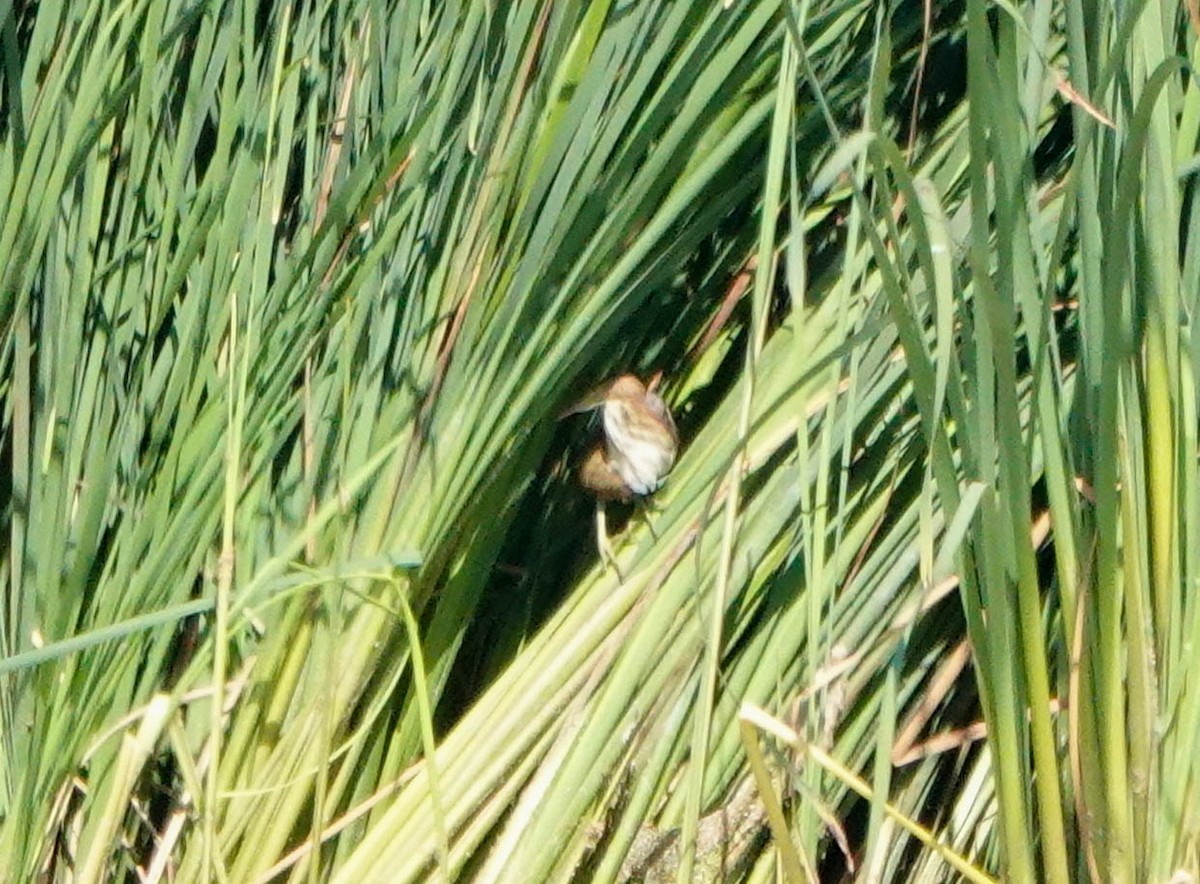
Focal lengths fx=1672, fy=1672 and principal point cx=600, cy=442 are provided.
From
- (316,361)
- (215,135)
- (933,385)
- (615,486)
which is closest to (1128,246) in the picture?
(933,385)

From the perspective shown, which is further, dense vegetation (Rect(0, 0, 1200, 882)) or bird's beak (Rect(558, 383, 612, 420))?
bird's beak (Rect(558, 383, 612, 420))

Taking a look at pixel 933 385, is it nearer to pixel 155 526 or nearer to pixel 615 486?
pixel 615 486

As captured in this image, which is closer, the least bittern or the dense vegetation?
the dense vegetation

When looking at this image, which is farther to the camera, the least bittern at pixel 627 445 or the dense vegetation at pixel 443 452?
the least bittern at pixel 627 445
